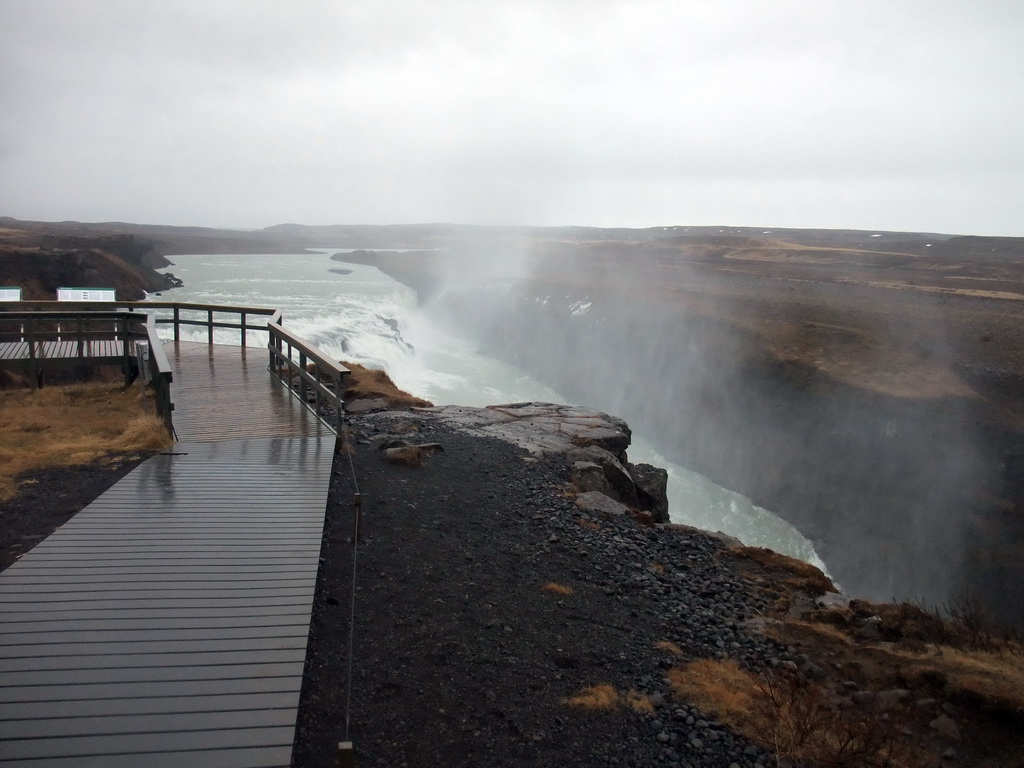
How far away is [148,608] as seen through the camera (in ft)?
15.0

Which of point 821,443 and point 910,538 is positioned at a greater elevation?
point 821,443

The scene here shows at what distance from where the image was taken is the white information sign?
13.7 m

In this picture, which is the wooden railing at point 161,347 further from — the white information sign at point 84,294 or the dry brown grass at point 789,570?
the dry brown grass at point 789,570

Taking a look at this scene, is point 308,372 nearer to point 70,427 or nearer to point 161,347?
point 161,347

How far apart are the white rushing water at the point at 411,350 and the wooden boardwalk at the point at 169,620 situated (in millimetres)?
15114

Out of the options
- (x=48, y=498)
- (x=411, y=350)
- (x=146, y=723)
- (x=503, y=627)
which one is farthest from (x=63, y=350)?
(x=411, y=350)

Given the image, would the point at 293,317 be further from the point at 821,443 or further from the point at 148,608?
the point at 148,608

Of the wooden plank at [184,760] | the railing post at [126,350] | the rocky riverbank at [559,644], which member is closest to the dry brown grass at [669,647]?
the rocky riverbank at [559,644]

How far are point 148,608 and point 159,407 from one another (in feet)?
16.4

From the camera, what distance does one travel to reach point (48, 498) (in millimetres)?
7125

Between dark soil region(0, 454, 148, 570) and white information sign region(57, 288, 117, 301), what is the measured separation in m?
7.31

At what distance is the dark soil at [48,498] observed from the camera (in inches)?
239

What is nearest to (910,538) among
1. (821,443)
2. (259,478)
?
(821,443)

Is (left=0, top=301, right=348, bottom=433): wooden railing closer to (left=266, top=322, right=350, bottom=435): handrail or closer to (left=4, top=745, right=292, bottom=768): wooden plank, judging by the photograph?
(left=266, top=322, right=350, bottom=435): handrail
